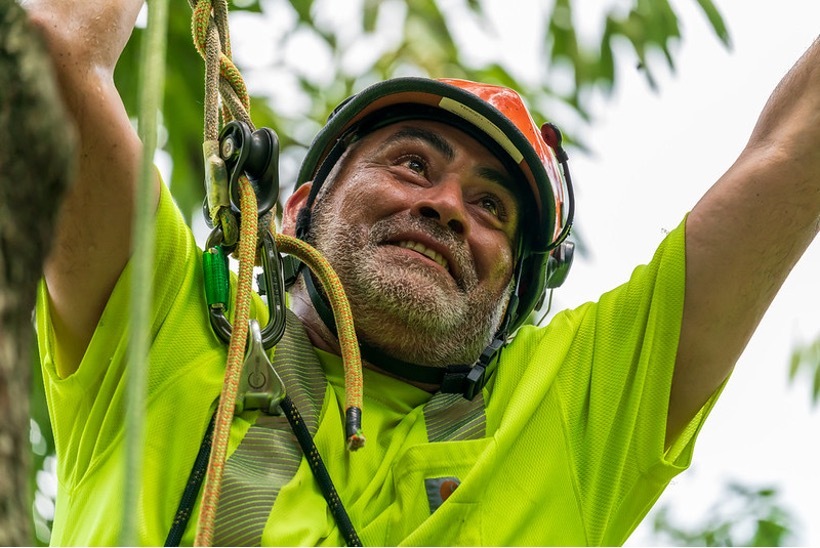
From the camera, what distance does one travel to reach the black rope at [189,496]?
2.32 metres

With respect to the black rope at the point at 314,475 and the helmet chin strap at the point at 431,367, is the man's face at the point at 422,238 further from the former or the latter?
the black rope at the point at 314,475

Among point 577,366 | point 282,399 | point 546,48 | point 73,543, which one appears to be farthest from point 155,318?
point 546,48

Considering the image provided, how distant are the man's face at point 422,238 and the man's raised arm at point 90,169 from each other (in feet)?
2.61

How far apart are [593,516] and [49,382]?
1.21 meters

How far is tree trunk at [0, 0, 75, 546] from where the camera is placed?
3.51ft

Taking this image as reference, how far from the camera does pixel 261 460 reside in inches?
98.9

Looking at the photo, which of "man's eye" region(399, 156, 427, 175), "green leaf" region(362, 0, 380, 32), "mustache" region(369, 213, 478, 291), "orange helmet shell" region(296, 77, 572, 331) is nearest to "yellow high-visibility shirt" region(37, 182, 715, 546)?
"mustache" region(369, 213, 478, 291)

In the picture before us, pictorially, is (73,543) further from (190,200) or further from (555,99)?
(555,99)

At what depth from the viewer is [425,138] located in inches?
133

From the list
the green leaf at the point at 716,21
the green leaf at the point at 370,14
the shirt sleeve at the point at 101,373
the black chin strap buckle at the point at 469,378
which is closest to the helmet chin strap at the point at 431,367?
the black chin strap buckle at the point at 469,378

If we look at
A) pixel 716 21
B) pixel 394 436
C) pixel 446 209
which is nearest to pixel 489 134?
pixel 446 209

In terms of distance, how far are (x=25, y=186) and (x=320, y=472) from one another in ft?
4.91

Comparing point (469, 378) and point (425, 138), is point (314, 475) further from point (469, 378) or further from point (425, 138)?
point (425, 138)

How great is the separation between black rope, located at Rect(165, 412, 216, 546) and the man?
3cm
